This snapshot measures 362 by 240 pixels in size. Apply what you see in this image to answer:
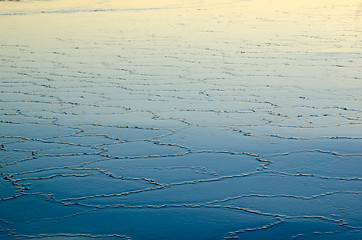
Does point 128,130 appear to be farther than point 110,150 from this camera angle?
Yes

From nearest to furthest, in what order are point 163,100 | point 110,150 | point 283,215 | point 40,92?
point 283,215, point 110,150, point 163,100, point 40,92

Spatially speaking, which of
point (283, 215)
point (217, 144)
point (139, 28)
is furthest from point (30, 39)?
point (283, 215)

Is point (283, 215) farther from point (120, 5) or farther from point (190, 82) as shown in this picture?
point (120, 5)

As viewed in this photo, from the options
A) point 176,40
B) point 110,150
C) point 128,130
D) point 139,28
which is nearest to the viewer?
point 110,150

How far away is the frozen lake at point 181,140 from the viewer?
2.31 metres

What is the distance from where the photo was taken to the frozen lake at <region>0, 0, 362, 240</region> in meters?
2.31

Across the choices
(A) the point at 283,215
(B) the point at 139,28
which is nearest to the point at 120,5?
(B) the point at 139,28

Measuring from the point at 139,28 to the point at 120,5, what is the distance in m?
4.56

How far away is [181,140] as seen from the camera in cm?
333

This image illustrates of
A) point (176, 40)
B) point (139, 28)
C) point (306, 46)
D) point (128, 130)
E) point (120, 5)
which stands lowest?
point (128, 130)

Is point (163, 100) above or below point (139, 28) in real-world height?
below

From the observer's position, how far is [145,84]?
4883mm

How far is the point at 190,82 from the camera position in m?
4.93

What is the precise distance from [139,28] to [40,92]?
446 cm
